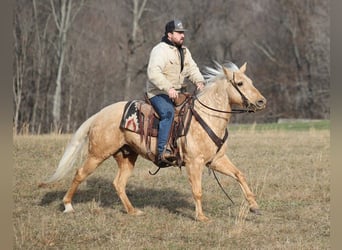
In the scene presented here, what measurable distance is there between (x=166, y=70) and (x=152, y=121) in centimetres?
73

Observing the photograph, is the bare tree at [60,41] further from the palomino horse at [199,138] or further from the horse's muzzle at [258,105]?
the horse's muzzle at [258,105]

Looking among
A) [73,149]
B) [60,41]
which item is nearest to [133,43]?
[60,41]

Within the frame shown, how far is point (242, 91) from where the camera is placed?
650cm

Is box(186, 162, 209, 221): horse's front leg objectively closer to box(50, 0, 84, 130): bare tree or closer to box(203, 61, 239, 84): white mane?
box(203, 61, 239, 84): white mane

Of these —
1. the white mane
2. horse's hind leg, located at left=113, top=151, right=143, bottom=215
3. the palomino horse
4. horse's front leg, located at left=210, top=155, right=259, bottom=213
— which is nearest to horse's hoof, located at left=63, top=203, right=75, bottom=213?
the palomino horse

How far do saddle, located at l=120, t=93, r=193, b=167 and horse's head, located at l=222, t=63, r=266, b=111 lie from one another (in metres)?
0.61

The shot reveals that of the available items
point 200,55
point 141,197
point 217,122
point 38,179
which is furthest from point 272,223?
point 200,55

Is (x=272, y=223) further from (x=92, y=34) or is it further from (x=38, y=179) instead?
(x=92, y=34)

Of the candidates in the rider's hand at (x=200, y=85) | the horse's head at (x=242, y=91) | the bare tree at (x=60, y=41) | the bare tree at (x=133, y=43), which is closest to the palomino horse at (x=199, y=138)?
the horse's head at (x=242, y=91)

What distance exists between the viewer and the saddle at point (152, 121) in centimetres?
664

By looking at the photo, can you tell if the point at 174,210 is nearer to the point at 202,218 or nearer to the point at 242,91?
the point at 202,218

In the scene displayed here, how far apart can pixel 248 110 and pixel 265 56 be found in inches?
1420
